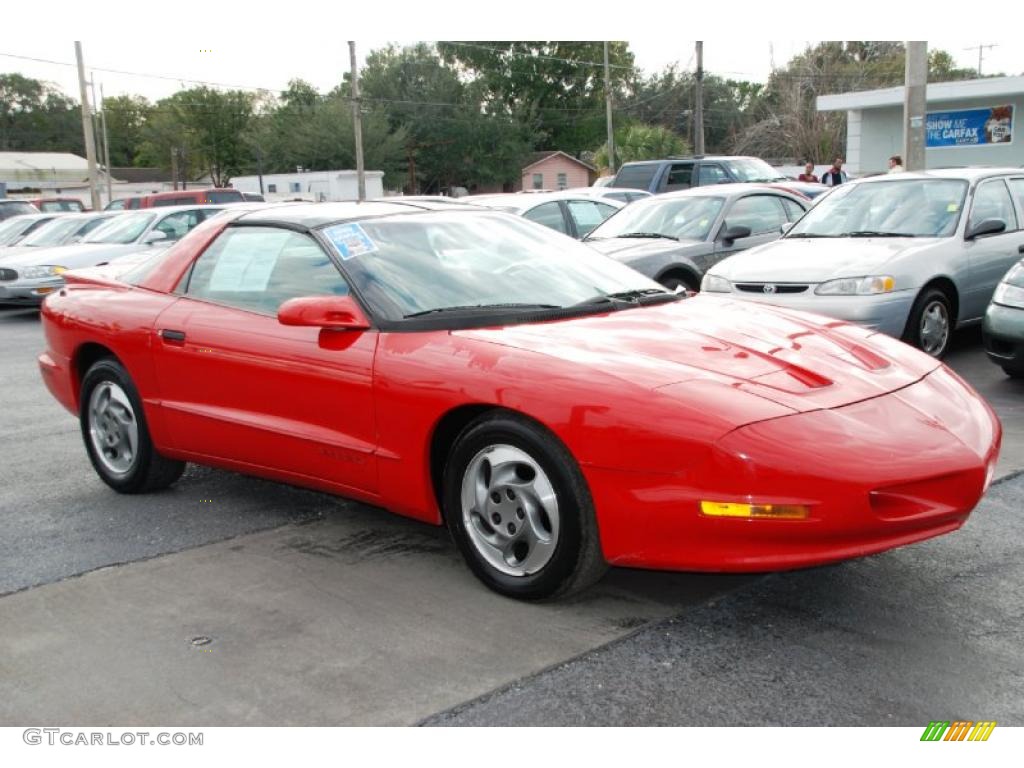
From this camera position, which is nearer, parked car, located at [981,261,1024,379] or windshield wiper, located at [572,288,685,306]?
windshield wiper, located at [572,288,685,306]

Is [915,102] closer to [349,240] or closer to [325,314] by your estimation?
[349,240]

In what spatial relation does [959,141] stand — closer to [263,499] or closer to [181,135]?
[263,499]

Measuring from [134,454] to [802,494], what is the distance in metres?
3.45

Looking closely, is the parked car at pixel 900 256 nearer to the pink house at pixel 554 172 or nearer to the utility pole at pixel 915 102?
the utility pole at pixel 915 102

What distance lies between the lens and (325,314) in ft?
13.2

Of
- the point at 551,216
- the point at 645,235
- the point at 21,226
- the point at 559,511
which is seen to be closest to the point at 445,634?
the point at 559,511

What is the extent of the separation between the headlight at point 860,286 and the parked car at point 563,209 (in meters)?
5.11

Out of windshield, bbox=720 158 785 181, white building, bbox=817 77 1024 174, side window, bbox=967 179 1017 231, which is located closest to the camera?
side window, bbox=967 179 1017 231

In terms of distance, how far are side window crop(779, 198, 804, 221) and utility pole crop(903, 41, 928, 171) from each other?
435cm

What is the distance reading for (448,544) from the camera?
4.38m

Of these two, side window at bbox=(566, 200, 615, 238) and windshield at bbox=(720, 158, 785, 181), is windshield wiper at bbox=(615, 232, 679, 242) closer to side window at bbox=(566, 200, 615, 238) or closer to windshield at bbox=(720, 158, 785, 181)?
side window at bbox=(566, 200, 615, 238)

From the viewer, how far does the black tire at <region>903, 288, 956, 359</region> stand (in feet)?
25.4

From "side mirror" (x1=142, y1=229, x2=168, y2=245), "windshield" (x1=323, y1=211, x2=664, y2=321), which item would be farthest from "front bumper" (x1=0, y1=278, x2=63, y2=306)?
"windshield" (x1=323, y1=211, x2=664, y2=321)
